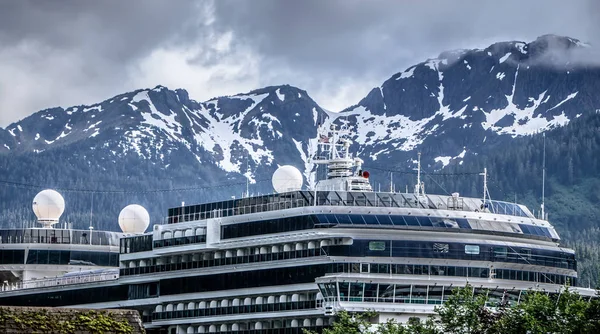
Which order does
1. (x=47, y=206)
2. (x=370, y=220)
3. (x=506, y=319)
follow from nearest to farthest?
(x=506, y=319)
(x=370, y=220)
(x=47, y=206)

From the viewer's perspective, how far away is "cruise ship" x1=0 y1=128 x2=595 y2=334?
11344 centimetres

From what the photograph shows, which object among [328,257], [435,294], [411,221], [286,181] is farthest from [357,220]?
[286,181]

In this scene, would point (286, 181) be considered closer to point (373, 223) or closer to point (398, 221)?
point (373, 223)

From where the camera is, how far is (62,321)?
242 feet

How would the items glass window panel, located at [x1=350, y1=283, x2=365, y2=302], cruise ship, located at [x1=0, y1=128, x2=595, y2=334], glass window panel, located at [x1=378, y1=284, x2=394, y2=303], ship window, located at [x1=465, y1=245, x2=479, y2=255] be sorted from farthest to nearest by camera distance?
ship window, located at [x1=465, y1=245, x2=479, y2=255], cruise ship, located at [x1=0, y1=128, x2=595, y2=334], glass window panel, located at [x1=378, y1=284, x2=394, y2=303], glass window panel, located at [x1=350, y1=283, x2=365, y2=302]

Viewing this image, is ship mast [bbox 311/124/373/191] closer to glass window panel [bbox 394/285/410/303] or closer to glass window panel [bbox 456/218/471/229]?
glass window panel [bbox 456/218/471/229]

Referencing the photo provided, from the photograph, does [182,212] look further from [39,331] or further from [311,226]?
[39,331]

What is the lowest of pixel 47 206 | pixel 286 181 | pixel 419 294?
pixel 419 294

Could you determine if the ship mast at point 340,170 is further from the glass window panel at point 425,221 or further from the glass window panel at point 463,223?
the glass window panel at point 463,223

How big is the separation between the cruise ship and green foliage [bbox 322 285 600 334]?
829 cm

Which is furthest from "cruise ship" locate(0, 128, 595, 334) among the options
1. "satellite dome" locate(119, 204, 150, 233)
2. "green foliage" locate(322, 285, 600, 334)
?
"satellite dome" locate(119, 204, 150, 233)

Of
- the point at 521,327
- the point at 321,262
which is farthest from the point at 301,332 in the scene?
the point at 521,327

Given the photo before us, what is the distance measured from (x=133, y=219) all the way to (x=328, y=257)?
166 feet

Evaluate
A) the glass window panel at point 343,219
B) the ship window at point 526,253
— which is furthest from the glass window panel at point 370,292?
the ship window at point 526,253
